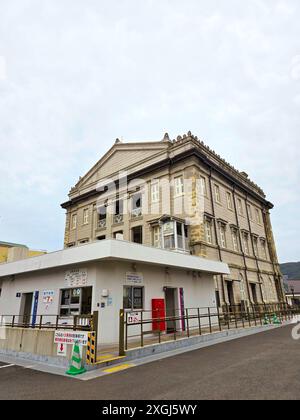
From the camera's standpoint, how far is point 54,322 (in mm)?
13070

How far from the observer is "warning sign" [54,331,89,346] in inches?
288

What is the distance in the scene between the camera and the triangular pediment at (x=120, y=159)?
78.7 feet

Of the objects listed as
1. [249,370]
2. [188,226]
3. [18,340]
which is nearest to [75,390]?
[249,370]

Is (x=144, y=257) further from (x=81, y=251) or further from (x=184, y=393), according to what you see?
(x=184, y=393)

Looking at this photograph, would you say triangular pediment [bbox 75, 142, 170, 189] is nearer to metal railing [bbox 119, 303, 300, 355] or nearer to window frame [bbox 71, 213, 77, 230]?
window frame [bbox 71, 213, 77, 230]

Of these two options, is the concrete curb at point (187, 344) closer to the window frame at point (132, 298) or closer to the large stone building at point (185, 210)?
the window frame at point (132, 298)

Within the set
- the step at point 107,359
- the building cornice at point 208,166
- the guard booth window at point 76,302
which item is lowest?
the step at point 107,359

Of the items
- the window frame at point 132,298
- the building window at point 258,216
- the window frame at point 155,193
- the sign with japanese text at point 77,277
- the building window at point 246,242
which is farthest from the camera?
the building window at point 258,216

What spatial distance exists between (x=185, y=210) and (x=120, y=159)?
1018 centimetres

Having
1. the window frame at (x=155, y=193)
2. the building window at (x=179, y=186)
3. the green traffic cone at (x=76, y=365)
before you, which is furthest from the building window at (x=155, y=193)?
the green traffic cone at (x=76, y=365)

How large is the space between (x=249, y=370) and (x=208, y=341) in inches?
226

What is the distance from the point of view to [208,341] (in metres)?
11.6

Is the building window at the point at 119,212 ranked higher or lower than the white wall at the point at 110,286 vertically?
higher

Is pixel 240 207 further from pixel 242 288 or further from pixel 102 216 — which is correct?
pixel 102 216
